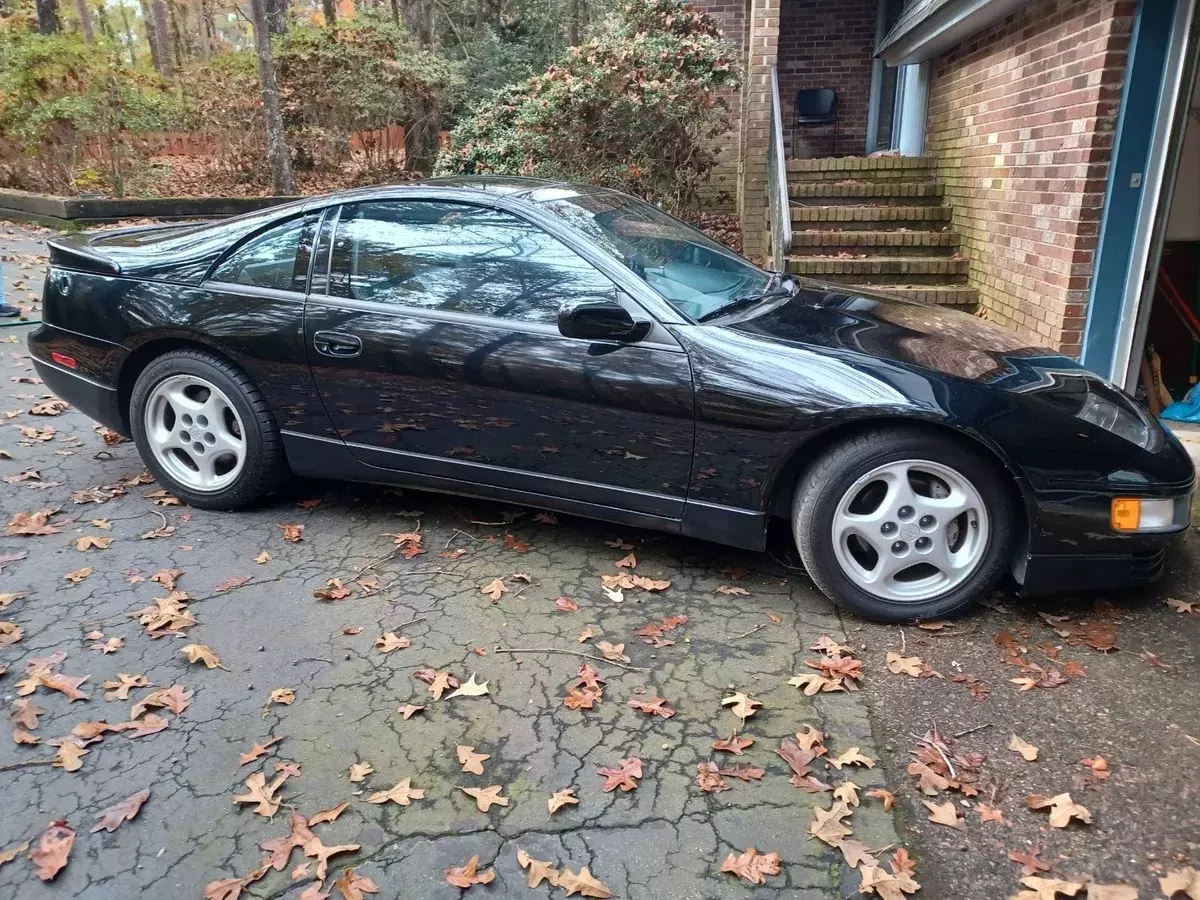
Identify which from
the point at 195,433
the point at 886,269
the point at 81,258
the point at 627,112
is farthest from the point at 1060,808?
the point at 627,112

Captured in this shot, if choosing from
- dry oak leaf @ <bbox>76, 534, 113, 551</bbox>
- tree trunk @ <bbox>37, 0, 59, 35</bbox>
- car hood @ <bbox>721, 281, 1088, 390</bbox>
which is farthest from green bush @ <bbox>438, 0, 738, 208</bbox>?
tree trunk @ <bbox>37, 0, 59, 35</bbox>

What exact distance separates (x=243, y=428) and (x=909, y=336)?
2.85 meters

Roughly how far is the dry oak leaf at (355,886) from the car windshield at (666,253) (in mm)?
2152

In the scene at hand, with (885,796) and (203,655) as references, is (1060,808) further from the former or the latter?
A: (203,655)

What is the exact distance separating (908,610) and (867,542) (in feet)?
0.94

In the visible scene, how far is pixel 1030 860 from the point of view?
2164 millimetres

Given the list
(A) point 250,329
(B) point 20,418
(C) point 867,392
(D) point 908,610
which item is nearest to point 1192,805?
(D) point 908,610

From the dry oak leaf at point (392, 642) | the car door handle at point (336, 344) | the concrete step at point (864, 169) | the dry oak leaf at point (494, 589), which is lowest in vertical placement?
the dry oak leaf at point (392, 642)

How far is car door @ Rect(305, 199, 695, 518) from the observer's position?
10.8ft

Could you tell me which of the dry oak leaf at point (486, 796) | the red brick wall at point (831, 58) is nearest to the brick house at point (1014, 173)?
the red brick wall at point (831, 58)

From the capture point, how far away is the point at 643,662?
3.02 m

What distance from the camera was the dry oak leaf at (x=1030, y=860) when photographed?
2141 mm

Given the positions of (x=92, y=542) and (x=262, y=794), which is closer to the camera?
(x=262, y=794)

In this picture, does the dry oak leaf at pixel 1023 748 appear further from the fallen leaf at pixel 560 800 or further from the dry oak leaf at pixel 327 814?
the dry oak leaf at pixel 327 814
